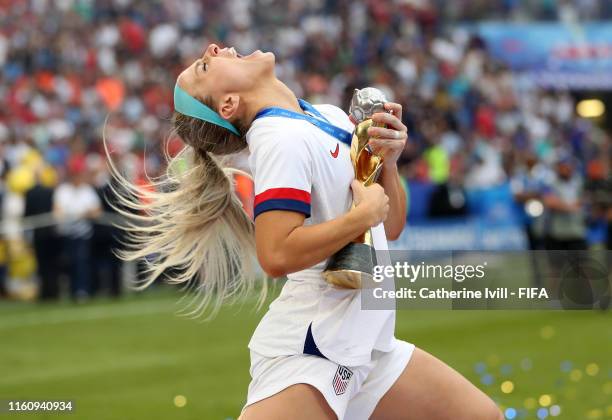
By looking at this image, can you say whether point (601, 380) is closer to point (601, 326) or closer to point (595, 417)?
point (595, 417)

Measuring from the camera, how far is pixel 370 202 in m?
3.89

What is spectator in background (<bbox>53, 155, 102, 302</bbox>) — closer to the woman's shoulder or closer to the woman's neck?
the woman's shoulder

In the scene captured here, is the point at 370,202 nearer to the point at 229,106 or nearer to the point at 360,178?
the point at 360,178

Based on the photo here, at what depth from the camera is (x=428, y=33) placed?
25938mm

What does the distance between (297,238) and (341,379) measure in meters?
0.58

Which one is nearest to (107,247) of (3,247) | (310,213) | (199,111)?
(3,247)

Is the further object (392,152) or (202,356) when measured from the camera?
(202,356)

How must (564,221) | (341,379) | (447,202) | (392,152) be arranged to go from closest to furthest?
Result: (341,379) → (392,152) → (564,221) → (447,202)

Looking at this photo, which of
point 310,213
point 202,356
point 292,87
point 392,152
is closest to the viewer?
point 310,213

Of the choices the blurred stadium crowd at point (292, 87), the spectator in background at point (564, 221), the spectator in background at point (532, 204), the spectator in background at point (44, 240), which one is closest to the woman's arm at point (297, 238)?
the spectator in background at point (564, 221)

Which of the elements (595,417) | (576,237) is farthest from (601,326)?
(595,417)

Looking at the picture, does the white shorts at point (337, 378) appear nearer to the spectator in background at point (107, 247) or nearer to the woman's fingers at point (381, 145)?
the woman's fingers at point (381, 145)

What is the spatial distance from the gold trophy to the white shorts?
310mm

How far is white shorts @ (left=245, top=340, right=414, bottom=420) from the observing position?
12.9 ft
